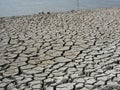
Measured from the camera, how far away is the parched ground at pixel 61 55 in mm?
3955

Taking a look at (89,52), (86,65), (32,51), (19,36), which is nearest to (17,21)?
(19,36)

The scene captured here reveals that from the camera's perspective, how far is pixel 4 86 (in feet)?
13.0

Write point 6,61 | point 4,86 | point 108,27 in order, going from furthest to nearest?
1. point 108,27
2. point 6,61
3. point 4,86

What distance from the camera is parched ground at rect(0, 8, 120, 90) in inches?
156

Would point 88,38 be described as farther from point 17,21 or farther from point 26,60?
point 17,21

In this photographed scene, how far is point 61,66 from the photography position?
4.59m

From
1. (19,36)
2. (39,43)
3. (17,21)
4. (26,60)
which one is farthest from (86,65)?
(17,21)

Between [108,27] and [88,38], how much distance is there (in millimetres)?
1334

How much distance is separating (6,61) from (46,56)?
26.9 inches

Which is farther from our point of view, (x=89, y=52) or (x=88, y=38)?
(x=88, y=38)

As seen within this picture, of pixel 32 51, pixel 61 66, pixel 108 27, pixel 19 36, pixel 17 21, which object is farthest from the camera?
pixel 17 21

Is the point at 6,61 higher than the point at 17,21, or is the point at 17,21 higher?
the point at 17,21

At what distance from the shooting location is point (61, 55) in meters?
5.19

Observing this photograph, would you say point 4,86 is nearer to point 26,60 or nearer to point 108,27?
point 26,60
